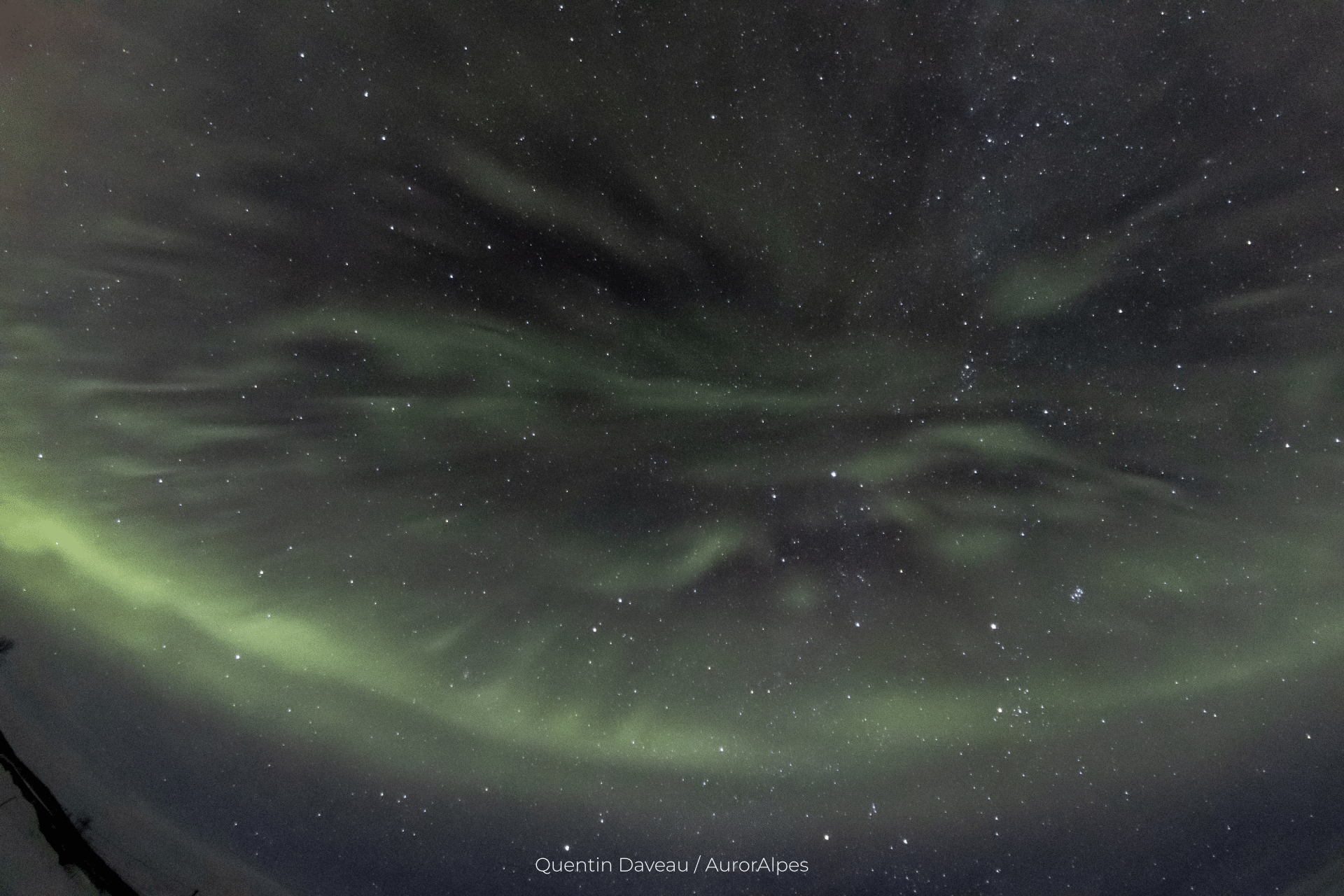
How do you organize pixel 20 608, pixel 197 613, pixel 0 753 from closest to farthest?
pixel 0 753
pixel 20 608
pixel 197 613

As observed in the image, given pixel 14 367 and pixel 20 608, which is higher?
pixel 14 367

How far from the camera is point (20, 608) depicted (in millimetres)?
4762

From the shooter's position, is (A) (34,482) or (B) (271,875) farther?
(B) (271,875)

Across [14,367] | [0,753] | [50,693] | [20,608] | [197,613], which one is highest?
[14,367]

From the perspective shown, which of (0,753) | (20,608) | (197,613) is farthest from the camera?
(197,613)

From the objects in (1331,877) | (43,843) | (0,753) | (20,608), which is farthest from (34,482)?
(1331,877)

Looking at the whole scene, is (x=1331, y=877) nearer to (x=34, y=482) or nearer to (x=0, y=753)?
(x=0, y=753)

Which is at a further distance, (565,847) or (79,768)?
(565,847)

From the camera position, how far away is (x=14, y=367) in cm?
470

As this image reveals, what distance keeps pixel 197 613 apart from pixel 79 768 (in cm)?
115

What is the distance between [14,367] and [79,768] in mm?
2697

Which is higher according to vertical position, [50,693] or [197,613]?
[197,613]

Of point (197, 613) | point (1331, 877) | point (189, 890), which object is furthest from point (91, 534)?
point (1331, 877)

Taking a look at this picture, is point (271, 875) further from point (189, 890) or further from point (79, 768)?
point (79, 768)
